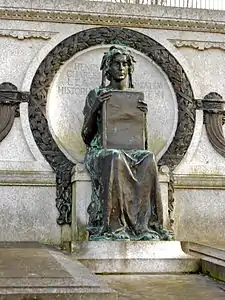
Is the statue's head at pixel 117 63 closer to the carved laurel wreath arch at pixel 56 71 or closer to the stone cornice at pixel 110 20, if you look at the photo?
the carved laurel wreath arch at pixel 56 71

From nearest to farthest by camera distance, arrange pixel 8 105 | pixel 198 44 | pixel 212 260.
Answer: pixel 212 260, pixel 8 105, pixel 198 44

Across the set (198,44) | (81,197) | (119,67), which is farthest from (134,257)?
(198,44)

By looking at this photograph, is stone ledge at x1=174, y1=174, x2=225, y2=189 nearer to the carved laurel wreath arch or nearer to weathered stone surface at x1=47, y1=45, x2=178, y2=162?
the carved laurel wreath arch

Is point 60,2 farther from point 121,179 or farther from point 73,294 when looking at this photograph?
point 73,294

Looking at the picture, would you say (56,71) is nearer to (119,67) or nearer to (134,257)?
(119,67)

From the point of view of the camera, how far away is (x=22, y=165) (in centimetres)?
752

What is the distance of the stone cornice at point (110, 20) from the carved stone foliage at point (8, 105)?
3.49 feet

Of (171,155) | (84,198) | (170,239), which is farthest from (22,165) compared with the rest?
(170,239)

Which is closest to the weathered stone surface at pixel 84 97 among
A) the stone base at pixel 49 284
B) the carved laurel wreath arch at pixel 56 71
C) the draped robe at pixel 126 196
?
the carved laurel wreath arch at pixel 56 71

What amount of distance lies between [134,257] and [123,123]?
1748mm

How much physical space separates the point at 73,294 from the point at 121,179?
2.95m

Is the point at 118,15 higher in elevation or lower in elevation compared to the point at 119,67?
higher

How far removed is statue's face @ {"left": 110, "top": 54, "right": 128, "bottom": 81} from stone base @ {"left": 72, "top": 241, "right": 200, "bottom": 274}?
209 cm

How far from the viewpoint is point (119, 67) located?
6.59 metres
